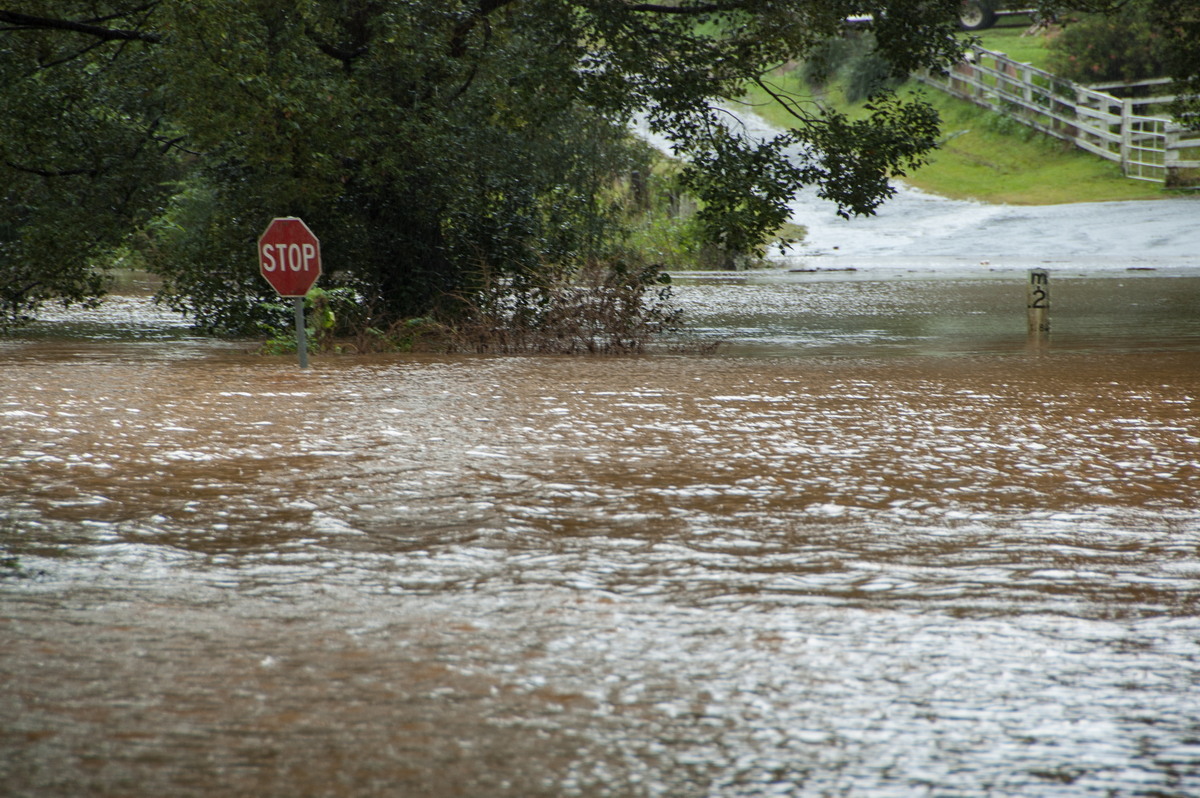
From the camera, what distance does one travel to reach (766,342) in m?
16.0

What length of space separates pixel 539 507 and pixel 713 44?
12043 mm

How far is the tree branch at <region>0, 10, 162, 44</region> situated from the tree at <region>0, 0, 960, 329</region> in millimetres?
37

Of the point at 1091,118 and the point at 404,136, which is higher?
the point at 1091,118

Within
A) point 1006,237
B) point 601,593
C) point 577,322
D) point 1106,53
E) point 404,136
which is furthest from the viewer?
point 1106,53

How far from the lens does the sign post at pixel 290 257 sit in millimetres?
11078

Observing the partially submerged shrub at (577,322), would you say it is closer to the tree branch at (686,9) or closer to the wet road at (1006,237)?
the tree branch at (686,9)

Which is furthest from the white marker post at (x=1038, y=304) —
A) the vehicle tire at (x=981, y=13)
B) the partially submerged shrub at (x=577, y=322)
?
the vehicle tire at (x=981, y=13)

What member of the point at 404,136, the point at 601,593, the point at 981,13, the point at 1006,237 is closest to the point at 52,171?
the point at 404,136

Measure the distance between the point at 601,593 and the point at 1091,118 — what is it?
35.2 m

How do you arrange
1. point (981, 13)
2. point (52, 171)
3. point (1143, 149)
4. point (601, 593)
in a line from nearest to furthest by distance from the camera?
1. point (601, 593)
2. point (52, 171)
3. point (1143, 149)
4. point (981, 13)

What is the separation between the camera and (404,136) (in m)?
15.3

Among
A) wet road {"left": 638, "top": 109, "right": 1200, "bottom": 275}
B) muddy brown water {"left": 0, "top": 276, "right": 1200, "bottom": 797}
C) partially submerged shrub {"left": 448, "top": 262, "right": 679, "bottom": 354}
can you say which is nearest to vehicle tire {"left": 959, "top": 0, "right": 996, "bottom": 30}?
wet road {"left": 638, "top": 109, "right": 1200, "bottom": 275}

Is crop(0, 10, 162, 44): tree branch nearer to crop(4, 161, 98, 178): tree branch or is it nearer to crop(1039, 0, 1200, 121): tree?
crop(4, 161, 98, 178): tree branch

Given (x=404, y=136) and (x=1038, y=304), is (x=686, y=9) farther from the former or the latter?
(x=1038, y=304)
